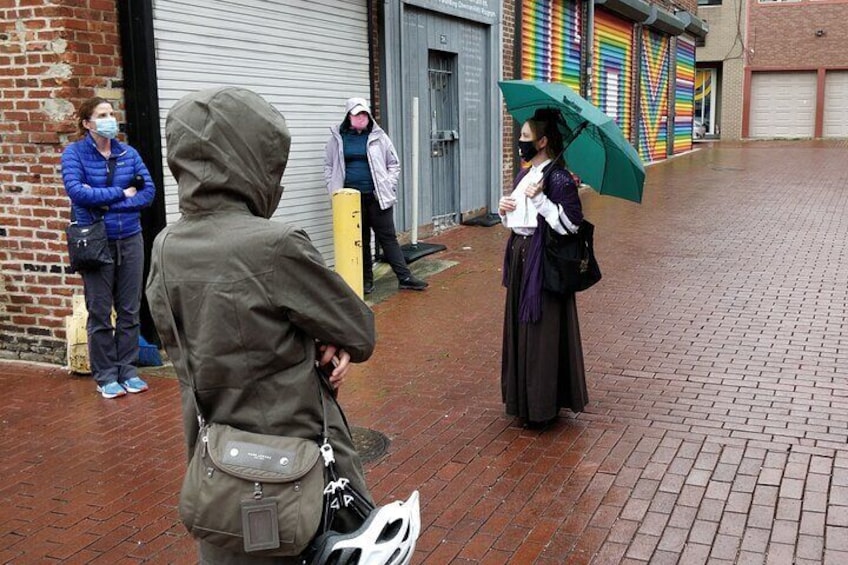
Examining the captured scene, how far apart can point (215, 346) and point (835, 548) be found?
2.88m

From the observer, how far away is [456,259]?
10828mm

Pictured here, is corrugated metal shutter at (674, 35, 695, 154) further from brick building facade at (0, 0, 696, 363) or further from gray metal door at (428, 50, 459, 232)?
brick building facade at (0, 0, 696, 363)

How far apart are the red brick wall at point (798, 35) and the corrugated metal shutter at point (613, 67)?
17.1 meters

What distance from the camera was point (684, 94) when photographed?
2870 centimetres

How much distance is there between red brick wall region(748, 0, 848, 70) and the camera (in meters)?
34.9

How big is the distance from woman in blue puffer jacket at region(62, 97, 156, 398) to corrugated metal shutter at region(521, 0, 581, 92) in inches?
382

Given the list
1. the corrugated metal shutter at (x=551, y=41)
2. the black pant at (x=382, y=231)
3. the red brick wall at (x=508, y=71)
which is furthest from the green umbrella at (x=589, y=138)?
the corrugated metal shutter at (x=551, y=41)

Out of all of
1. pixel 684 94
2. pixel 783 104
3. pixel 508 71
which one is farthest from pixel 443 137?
pixel 783 104

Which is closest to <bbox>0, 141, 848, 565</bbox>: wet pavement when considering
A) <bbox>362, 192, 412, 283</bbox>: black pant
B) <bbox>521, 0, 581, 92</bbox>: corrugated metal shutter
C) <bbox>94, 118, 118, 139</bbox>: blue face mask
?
<bbox>362, 192, 412, 283</bbox>: black pant

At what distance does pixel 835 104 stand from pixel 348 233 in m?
33.0

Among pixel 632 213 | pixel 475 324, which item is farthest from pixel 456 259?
pixel 632 213

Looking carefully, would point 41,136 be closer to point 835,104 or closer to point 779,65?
point 779,65

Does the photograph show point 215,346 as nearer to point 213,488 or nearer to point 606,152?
point 213,488

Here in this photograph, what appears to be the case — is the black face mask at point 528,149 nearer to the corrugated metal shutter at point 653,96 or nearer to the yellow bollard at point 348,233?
the yellow bollard at point 348,233
